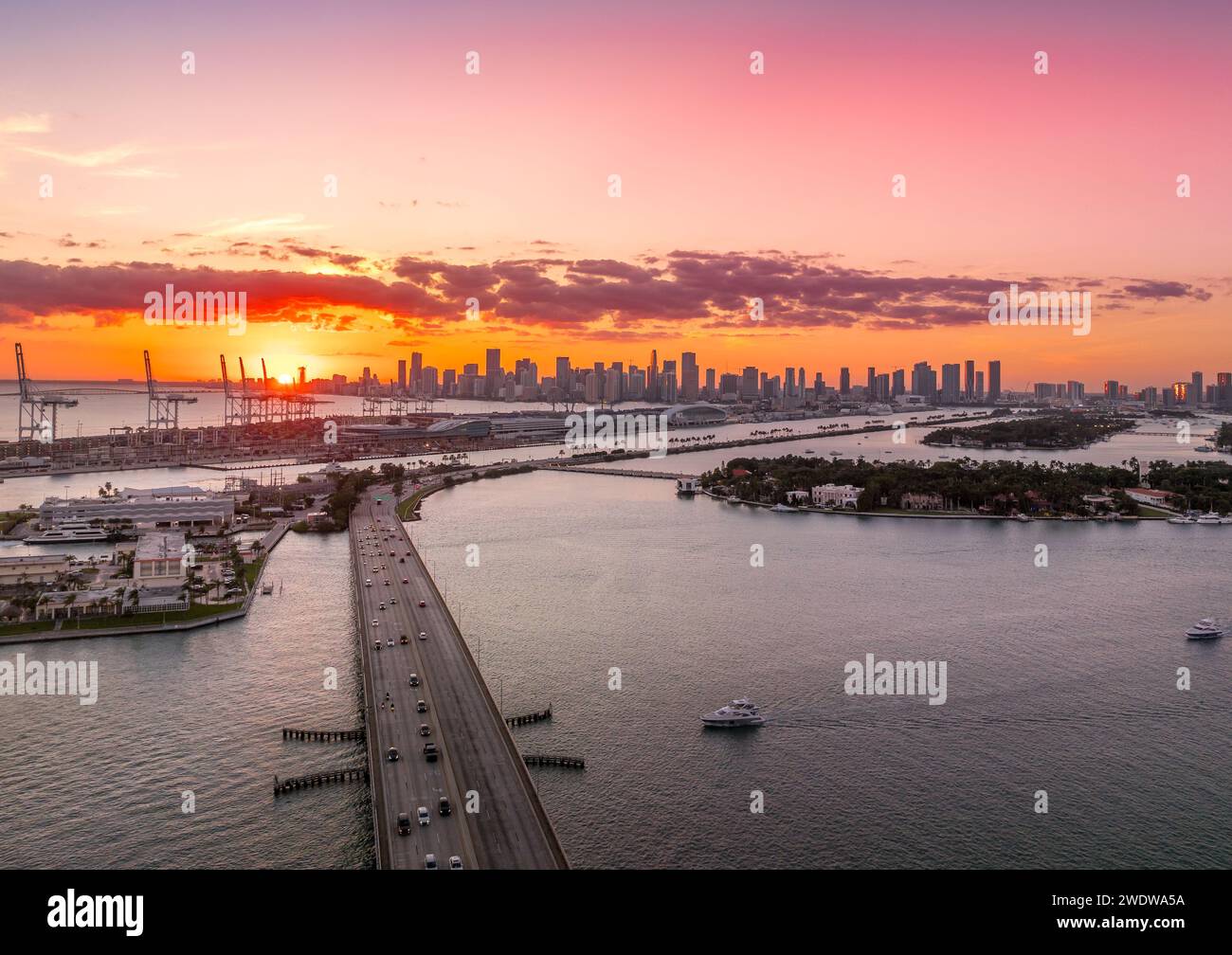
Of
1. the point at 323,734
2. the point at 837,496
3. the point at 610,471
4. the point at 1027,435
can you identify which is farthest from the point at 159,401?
the point at 1027,435

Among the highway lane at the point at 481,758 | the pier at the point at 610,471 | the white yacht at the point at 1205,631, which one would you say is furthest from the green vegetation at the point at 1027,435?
the highway lane at the point at 481,758

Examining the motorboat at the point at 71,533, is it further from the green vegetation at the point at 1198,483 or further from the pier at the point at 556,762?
the green vegetation at the point at 1198,483

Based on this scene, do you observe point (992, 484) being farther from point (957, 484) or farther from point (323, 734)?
point (323, 734)

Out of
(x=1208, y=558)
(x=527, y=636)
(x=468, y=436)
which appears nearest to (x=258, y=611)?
(x=527, y=636)

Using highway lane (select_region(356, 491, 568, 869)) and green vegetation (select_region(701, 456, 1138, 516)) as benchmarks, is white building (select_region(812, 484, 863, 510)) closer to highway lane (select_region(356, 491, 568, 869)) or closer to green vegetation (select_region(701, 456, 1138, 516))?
green vegetation (select_region(701, 456, 1138, 516))

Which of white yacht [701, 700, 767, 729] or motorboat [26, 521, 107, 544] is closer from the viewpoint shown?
white yacht [701, 700, 767, 729]

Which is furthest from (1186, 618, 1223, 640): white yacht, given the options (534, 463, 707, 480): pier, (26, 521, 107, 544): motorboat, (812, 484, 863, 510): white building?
(534, 463, 707, 480): pier
